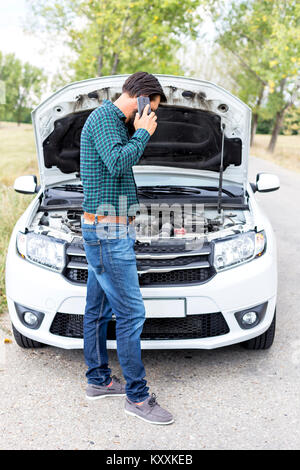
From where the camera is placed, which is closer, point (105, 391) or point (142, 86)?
point (142, 86)

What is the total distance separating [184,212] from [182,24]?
449 inches

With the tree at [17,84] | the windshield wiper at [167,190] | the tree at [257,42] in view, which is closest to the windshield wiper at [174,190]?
the windshield wiper at [167,190]

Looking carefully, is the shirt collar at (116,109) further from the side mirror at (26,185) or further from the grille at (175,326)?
the side mirror at (26,185)

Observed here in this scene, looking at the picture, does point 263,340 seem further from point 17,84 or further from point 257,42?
point 17,84

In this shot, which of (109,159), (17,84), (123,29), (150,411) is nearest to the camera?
(109,159)

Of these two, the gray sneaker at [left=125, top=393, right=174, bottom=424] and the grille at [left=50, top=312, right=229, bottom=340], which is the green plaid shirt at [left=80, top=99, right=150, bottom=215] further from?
the gray sneaker at [left=125, top=393, right=174, bottom=424]

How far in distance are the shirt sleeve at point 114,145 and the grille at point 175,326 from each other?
3.93 feet

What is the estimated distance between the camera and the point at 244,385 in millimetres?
3363

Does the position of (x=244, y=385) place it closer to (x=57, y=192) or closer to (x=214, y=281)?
(x=214, y=281)

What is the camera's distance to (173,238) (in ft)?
11.6

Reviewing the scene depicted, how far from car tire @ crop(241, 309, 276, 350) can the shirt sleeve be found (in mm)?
1830

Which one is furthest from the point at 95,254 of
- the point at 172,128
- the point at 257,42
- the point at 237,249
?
the point at 257,42

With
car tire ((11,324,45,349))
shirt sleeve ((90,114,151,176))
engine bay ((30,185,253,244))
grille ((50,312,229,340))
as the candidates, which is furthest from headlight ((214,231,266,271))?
car tire ((11,324,45,349))

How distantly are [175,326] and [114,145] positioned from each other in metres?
1.38
